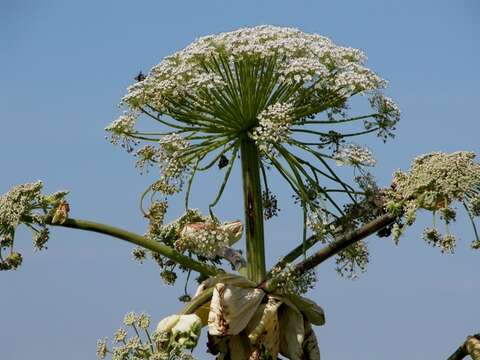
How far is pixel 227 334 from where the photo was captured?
44.0ft

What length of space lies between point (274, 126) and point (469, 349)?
2759 mm

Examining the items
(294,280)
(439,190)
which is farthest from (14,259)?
(439,190)

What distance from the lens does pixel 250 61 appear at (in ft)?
43.4

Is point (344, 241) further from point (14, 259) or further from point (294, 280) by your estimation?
point (14, 259)

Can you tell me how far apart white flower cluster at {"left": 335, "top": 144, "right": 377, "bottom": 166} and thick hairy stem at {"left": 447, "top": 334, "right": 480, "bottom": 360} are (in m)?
1.83

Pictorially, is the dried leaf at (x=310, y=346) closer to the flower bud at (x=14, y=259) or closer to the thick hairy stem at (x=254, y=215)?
the thick hairy stem at (x=254, y=215)

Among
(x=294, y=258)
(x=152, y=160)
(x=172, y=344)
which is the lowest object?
(x=172, y=344)

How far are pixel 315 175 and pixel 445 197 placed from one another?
1.33 meters

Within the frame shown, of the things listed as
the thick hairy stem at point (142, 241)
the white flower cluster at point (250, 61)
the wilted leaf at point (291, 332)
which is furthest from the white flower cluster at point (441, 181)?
A: the thick hairy stem at point (142, 241)

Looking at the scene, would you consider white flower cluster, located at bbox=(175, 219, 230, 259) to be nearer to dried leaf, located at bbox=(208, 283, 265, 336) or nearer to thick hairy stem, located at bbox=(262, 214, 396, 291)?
dried leaf, located at bbox=(208, 283, 265, 336)

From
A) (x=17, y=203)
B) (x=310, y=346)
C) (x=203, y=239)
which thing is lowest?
(x=310, y=346)

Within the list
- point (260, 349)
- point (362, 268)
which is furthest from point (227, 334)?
point (362, 268)

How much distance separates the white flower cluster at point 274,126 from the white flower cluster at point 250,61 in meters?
0.33

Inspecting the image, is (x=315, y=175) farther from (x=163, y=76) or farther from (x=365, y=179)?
(x=163, y=76)
